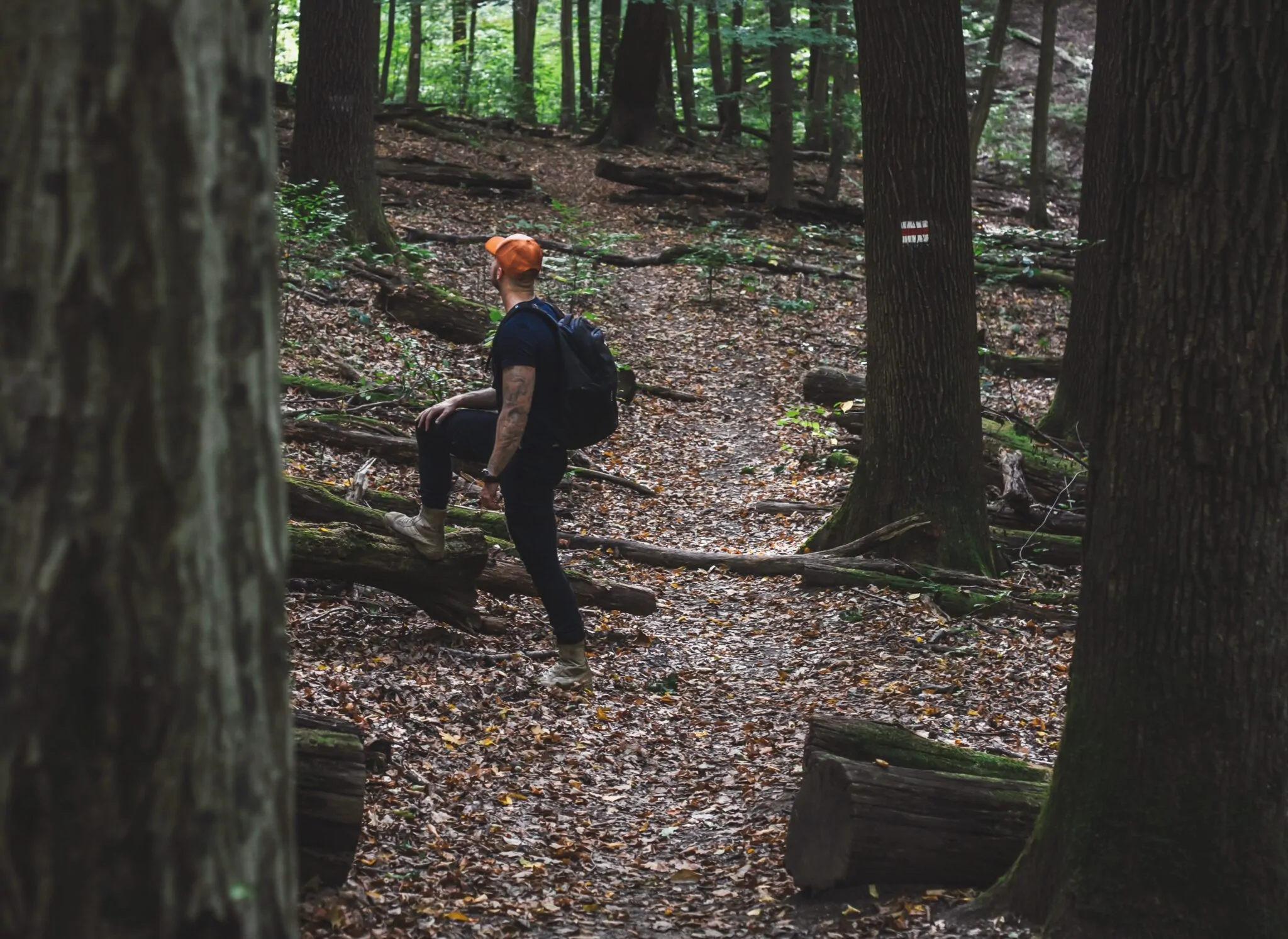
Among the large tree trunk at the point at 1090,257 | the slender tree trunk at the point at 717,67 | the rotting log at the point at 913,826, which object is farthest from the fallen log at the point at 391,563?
the slender tree trunk at the point at 717,67

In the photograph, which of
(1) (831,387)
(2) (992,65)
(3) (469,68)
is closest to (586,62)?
(3) (469,68)

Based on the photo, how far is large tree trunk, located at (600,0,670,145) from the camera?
25219 millimetres

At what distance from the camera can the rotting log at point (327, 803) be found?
3.81 metres

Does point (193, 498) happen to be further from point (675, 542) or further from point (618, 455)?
point (618, 455)

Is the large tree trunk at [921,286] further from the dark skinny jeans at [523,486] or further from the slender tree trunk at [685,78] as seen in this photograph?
the slender tree trunk at [685,78]

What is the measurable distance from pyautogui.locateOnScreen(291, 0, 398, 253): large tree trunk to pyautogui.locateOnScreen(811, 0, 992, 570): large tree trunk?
755 centimetres

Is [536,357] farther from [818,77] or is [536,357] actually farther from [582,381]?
[818,77]

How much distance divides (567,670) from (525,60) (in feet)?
88.6

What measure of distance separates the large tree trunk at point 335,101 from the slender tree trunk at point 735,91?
10.3 metres

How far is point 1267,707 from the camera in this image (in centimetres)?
338

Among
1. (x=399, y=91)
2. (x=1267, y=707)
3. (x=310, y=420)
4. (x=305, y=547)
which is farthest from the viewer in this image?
(x=399, y=91)

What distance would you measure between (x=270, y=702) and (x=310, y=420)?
7.52 meters

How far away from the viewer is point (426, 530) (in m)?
6.23

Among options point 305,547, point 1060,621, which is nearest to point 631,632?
point 305,547
